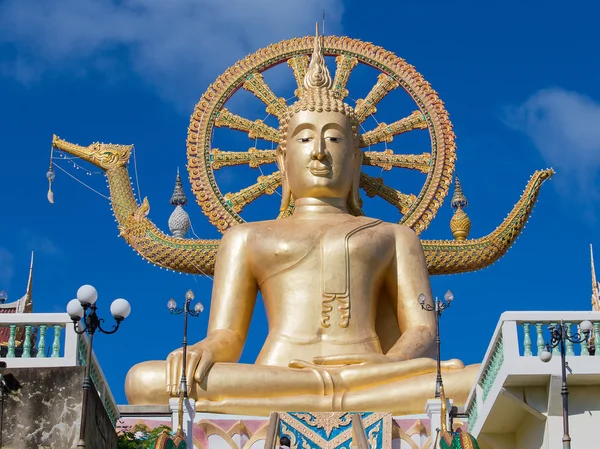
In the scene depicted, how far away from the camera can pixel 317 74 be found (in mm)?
19969

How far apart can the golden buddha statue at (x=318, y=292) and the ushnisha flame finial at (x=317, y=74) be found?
0.02 metres

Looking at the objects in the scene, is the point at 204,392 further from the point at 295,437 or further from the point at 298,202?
the point at 298,202

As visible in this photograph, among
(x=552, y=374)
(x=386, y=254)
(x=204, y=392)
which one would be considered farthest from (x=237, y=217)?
(x=552, y=374)

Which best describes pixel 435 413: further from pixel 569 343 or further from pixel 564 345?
pixel 564 345

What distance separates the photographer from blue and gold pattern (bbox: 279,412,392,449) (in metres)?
15.6

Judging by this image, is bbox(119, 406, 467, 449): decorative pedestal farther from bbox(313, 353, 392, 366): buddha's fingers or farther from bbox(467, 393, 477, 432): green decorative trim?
bbox(313, 353, 392, 366): buddha's fingers

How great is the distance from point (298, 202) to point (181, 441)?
206 inches

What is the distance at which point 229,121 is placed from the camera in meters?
20.5

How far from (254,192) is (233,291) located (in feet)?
7.33

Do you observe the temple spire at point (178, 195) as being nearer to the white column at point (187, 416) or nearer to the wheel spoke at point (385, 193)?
the wheel spoke at point (385, 193)

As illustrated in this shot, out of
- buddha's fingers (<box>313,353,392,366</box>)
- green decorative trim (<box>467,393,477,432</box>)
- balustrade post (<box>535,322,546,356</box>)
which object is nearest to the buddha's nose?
buddha's fingers (<box>313,353,392,366</box>)

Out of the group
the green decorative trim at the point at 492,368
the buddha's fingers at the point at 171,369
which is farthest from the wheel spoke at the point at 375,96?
the green decorative trim at the point at 492,368

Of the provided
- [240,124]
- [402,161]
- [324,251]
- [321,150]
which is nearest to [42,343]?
[324,251]

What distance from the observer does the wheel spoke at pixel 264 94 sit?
20609 millimetres
